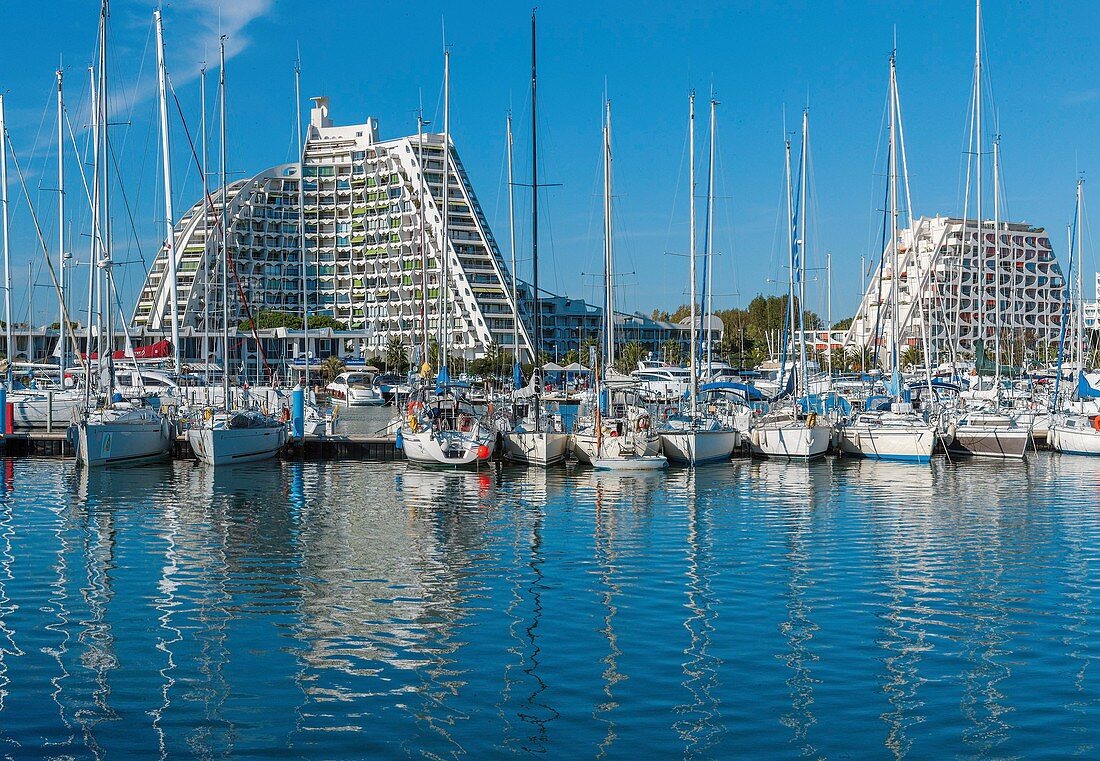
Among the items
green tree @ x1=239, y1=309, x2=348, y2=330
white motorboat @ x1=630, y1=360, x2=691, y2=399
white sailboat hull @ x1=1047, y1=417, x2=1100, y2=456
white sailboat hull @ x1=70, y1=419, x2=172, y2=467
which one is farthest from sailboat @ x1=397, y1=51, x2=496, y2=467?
green tree @ x1=239, y1=309, x2=348, y2=330

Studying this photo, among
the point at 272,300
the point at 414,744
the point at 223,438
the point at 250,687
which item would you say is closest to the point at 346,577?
the point at 250,687

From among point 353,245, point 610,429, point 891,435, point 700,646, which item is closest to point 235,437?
point 610,429

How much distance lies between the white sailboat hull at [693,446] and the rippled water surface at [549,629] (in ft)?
33.1

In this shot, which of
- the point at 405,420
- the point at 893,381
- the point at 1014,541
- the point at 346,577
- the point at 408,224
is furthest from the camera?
the point at 408,224

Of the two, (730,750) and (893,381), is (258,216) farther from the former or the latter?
(730,750)

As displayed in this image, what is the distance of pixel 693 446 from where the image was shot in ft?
138

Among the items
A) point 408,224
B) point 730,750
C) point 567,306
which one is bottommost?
point 730,750

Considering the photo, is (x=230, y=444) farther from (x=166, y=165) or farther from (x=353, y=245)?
(x=353, y=245)

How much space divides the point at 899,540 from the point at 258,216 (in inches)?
6005

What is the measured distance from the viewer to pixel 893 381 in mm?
53469

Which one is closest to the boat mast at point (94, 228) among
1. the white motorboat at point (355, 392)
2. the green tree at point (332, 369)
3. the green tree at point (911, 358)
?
the white motorboat at point (355, 392)

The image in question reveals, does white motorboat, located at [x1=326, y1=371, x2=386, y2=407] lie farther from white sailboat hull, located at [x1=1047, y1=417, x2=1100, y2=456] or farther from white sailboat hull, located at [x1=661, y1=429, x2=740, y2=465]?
white sailboat hull, located at [x1=1047, y1=417, x2=1100, y2=456]

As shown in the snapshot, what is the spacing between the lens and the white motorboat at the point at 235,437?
4200 centimetres

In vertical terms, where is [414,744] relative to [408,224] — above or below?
below
